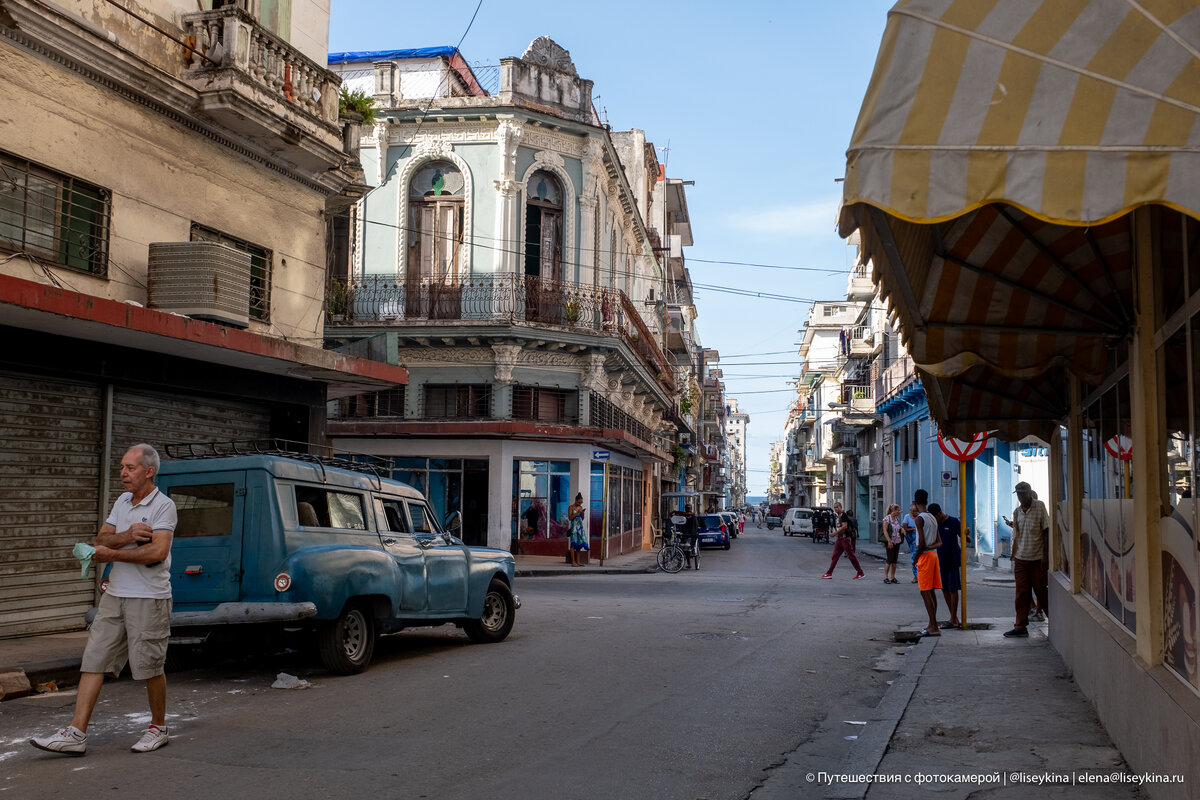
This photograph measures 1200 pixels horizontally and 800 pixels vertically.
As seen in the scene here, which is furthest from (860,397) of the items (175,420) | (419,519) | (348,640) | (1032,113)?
(1032,113)

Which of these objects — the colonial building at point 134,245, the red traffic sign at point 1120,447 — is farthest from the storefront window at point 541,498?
the red traffic sign at point 1120,447

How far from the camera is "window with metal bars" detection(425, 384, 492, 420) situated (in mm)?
29547

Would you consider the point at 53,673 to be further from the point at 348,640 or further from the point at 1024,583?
the point at 1024,583

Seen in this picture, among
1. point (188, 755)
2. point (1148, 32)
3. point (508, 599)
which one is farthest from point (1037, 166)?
point (508, 599)

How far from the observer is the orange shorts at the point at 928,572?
1329 cm

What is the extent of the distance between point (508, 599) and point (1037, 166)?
10.0m

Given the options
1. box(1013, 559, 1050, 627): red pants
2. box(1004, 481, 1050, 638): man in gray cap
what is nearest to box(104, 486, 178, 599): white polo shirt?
box(1004, 481, 1050, 638): man in gray cap

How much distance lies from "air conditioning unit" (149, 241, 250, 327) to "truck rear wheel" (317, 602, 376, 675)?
205 inches

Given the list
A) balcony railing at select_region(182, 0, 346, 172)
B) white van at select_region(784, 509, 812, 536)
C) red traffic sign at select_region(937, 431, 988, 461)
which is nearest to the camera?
red traffic sign at select_region(937, 431, 988, 461)

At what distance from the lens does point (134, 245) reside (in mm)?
13227

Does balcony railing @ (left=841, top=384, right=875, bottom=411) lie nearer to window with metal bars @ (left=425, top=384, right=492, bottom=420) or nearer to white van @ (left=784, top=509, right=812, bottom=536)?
white van @ (left=784, top=509, right=812, bottom=536)

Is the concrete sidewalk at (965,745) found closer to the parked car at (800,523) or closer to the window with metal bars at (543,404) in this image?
the window with metal bars at (543,404)

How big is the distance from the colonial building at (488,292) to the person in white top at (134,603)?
21942mm

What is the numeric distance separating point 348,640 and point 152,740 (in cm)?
326
